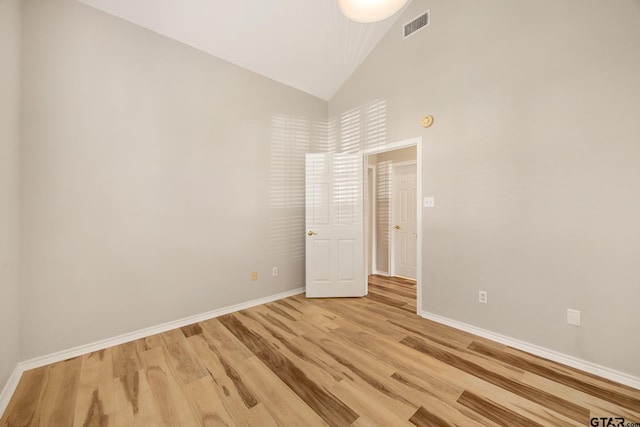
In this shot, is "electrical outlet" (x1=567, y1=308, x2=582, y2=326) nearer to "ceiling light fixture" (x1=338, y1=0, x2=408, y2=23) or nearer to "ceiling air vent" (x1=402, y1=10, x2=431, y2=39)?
"ceiling light fixture" (x1=338, y1=0, x2=408, y2=23)

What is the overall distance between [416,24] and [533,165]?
80.7 inches

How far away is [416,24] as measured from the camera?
2.89 meters

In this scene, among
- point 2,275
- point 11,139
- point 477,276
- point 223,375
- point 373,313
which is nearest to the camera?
point 2,275

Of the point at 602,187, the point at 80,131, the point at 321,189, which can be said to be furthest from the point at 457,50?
the point at 80,131

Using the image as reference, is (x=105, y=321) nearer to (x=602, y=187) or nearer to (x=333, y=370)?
(x=333, y=370)

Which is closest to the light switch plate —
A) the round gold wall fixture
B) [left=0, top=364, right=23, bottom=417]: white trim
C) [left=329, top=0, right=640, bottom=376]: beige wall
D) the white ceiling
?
[left=329, top=0, right=640, bottom=376]: beige wall

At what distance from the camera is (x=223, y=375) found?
1878mm

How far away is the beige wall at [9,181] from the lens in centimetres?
163

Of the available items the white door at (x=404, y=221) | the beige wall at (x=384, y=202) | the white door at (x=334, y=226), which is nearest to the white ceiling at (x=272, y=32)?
the white door at (x=334, y=226)

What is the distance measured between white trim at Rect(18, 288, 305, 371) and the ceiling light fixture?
3.14m

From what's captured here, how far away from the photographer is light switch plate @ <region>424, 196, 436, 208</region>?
9.19 feet

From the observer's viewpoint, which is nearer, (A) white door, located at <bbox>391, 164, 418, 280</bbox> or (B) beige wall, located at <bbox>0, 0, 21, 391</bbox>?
(B) beige wall, located at <bbox>0, 0, 21, 391</bbox>

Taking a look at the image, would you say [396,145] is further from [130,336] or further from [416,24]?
[130,336]

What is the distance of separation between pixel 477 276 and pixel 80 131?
386 cm
